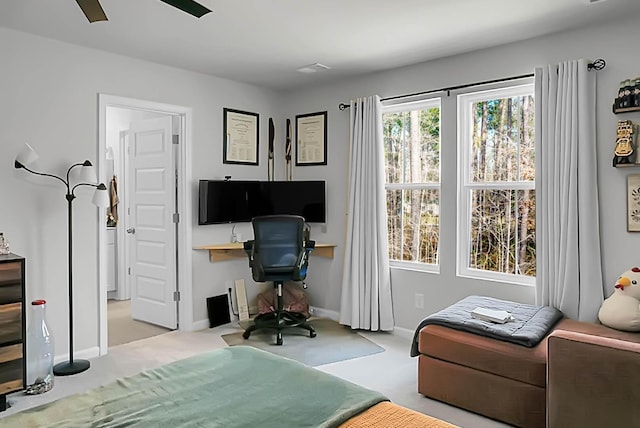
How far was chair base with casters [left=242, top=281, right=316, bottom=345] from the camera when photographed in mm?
4262

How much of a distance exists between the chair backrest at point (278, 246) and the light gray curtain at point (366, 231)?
1.90ft

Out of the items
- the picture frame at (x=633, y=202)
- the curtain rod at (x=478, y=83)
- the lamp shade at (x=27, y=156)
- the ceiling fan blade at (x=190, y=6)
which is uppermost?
the curtain rod at (x=478, y=83)

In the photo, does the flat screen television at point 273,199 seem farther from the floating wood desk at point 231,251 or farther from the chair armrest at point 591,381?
the chair armrest at point 591,381

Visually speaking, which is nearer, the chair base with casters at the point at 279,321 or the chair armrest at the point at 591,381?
the chair armrest at the point at 591,381

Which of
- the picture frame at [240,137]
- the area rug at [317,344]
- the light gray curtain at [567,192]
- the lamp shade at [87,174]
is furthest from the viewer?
the picture frame at [240,137]

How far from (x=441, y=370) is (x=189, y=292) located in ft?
8.51

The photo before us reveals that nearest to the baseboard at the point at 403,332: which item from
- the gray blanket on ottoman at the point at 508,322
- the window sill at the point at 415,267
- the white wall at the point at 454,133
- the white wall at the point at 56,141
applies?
the white wall at the point at 454,133

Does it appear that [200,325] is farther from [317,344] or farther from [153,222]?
[317,344]

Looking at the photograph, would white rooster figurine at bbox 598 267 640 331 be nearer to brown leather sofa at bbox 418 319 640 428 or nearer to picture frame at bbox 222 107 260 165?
brown leather sofa at bbox 418 319 640 428

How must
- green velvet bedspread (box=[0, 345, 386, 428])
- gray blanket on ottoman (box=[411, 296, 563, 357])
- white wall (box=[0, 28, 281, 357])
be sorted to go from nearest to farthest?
green velvet bedspread (box=[0, 345, 386, 428]) → gray blanket on ottoman (box=[411, 296, 563, 357]) → white wall (box=[0, 28, 281, 357])

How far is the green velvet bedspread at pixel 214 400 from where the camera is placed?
1429 mm

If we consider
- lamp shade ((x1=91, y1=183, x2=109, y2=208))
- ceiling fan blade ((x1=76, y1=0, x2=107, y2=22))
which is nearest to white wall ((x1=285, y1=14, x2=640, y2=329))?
lamp shade ((x1=91, y1=183, x2=109, y2=208))

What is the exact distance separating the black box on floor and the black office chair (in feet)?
1.77

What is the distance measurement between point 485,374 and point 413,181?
2.09 meters
